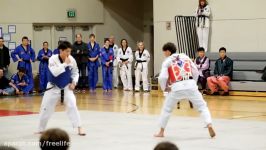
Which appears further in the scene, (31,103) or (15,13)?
(15,13)

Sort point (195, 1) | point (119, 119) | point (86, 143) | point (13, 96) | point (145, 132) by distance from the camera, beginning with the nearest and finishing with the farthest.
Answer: point (86, 143), point (145, 132), point (119, 119), point (13, 96), point (195, 1)

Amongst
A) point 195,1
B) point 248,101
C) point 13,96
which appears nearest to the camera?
point 248,101

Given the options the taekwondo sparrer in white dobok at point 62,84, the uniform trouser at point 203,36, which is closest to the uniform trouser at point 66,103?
the taekwondo sparrer in white dobok at point 62,84

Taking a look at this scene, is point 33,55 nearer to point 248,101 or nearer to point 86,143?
point 248,101

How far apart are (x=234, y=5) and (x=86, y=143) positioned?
495 inches

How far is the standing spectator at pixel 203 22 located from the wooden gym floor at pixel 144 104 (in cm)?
305

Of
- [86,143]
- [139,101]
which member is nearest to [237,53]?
[139,101]

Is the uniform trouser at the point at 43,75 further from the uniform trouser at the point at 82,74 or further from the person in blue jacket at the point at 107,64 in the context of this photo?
the person in blue jacket at the point at 107,64

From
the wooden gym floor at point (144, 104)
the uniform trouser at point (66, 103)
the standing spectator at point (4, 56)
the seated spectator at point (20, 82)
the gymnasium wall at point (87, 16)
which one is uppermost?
the gymnasium wall at point (87, 16)

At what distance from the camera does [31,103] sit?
665 inches

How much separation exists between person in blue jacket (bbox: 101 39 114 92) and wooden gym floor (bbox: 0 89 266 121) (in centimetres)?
190

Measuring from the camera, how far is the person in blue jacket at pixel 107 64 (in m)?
21.6

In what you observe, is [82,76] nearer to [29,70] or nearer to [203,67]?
[29,70]

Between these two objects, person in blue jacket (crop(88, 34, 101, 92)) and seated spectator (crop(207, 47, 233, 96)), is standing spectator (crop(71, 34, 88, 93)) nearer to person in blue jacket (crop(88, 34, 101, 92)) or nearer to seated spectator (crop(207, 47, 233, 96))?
person in blue jacket (crop(88, 34, 101, 92))
